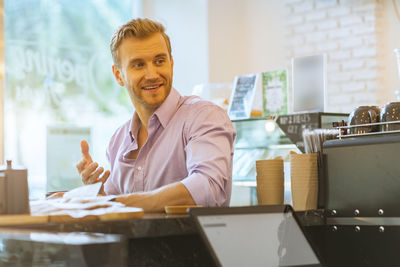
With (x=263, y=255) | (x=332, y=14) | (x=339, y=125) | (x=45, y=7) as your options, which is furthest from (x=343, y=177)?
(x=45, y=7)

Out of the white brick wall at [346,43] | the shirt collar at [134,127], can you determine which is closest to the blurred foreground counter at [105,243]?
the shirt collar at [134,127]

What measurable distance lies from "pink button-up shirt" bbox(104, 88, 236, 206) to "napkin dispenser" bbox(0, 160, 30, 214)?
0.64 m

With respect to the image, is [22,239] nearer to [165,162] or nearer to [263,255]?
[263,255]

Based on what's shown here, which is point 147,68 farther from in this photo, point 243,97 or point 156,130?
point 243,97

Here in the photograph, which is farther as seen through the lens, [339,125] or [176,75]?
[176,75]

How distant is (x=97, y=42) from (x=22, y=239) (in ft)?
16.0

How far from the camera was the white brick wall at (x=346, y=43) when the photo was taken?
513 centimetres

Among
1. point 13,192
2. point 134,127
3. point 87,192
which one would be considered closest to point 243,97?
point 134,127

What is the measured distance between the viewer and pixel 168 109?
2430mm

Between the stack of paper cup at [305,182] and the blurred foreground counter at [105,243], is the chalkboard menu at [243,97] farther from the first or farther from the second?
the blurred foreground counter at [105,243]

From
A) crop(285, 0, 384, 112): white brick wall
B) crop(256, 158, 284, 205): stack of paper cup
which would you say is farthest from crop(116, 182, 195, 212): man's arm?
crop(285, 0, 384, 112): white brick wall

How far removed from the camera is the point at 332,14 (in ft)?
17.8

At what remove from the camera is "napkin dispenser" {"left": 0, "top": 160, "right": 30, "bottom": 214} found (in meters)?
1.45

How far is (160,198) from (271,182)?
1.40 feet
